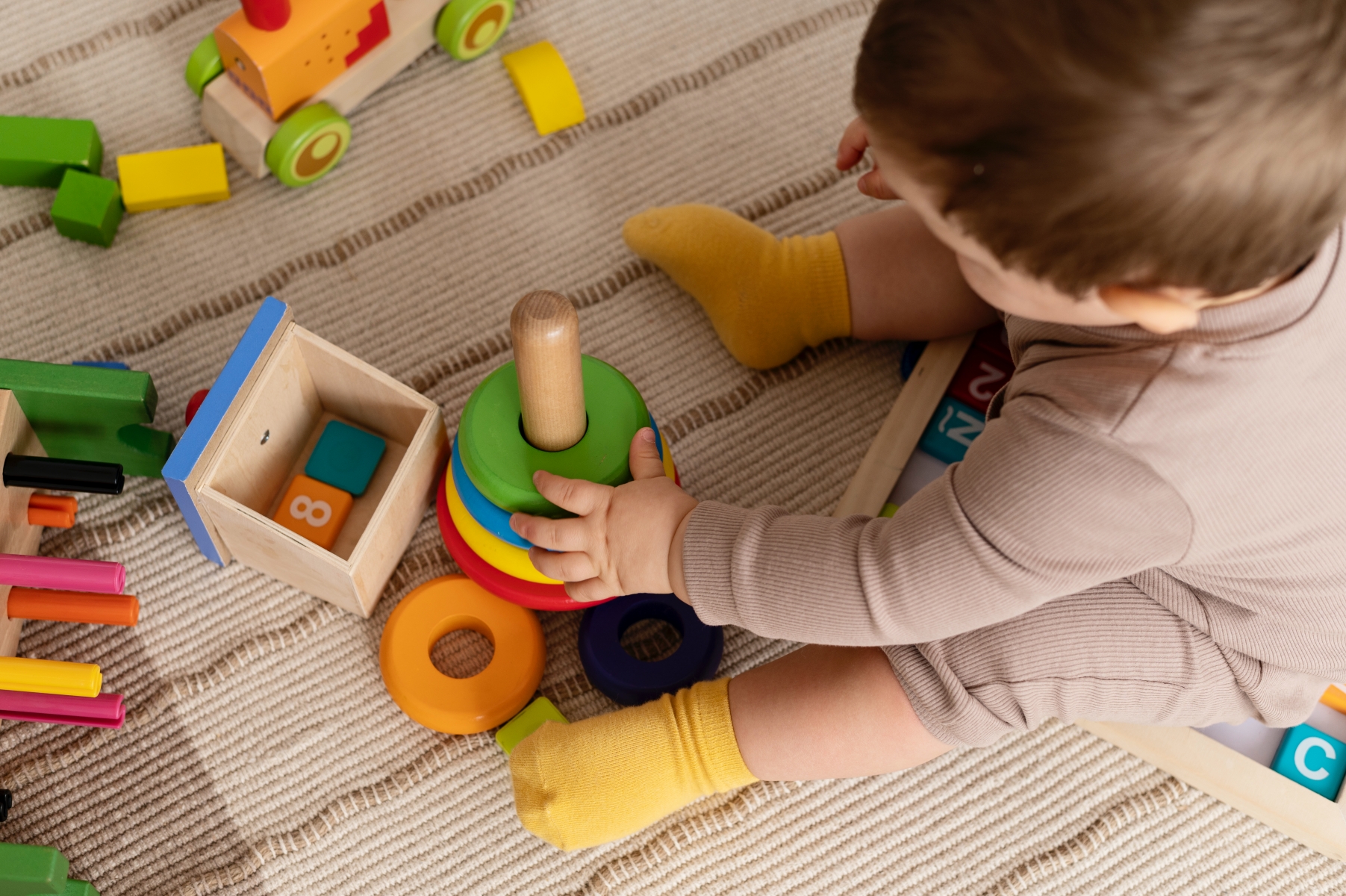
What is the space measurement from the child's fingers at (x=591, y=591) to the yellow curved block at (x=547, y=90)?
44 centimetres

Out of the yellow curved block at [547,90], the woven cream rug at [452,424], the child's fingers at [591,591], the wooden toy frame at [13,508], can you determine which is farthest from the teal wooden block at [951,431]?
the wooden toy frame at [13,508]

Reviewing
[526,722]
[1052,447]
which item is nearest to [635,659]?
[526,722]

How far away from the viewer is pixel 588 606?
774mm

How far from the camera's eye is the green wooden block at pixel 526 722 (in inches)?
29.3

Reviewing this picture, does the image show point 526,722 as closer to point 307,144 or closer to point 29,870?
point 29,870

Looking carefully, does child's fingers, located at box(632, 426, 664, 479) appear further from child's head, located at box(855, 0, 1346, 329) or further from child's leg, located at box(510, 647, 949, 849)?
child's head, located at box(855, 0, 1346, 329)

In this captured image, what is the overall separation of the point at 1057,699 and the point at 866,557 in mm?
157

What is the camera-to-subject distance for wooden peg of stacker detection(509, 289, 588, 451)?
22.7 inches

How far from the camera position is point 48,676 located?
609 mm

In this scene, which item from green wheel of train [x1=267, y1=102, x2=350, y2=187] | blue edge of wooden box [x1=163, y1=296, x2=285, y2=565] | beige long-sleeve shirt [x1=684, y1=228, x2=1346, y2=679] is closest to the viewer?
beige long-sleeve shirt [x1=684, y1=228, x2=1346, y2=679]

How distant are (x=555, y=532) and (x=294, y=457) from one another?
9.0 inches

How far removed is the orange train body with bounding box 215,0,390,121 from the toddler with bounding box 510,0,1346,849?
1.22 feet

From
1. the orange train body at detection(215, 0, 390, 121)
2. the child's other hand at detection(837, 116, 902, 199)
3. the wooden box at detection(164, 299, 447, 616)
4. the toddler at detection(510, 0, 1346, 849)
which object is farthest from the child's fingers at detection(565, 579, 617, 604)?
the orange train body at detection(215, 0, 390, 121)

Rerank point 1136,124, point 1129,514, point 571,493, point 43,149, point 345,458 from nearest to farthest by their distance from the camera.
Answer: point 1136,124 < point 1129,514 < point 571,493 < point 345,458 < point 43,149
